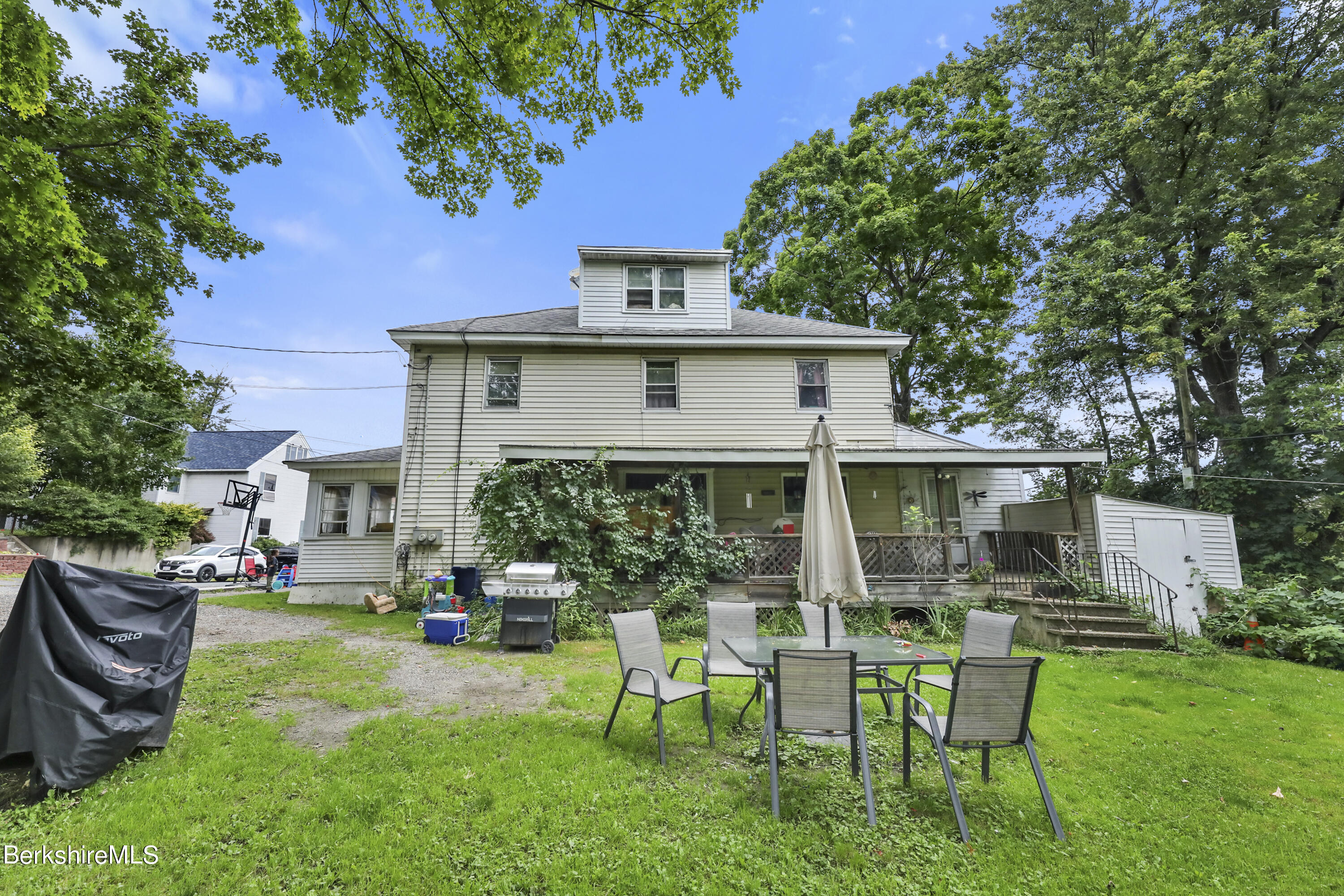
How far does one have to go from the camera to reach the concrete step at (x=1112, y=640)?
8867 millimetres

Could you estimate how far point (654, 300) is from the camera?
46.6 ft

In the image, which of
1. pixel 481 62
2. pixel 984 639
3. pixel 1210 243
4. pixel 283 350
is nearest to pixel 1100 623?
pixel 984 639

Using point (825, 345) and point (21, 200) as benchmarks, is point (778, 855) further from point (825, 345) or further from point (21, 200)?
point (825, 345)

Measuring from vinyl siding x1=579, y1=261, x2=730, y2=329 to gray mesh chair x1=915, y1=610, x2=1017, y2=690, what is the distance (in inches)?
395

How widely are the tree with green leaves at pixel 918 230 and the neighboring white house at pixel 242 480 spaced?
25352mm

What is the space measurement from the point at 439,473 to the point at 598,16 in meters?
9.92

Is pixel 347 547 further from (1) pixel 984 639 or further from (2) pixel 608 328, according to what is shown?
(1) pixel 984 639

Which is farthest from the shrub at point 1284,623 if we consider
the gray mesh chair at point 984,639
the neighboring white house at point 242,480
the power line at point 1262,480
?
the neighboring white house at point 242,480

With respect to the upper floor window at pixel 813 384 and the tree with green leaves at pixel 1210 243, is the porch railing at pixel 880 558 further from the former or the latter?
the tree with green leaves at pixel 1210 243

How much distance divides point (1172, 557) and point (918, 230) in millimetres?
13163

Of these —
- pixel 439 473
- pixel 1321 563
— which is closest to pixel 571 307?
pixel 439 473

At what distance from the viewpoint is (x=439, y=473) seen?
12.5 m

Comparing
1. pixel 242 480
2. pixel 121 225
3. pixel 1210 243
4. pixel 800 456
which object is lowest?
pixel 800 456

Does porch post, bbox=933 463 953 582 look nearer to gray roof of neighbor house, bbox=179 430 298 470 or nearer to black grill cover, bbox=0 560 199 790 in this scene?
black grill cover, bbox=0 560 199 790
